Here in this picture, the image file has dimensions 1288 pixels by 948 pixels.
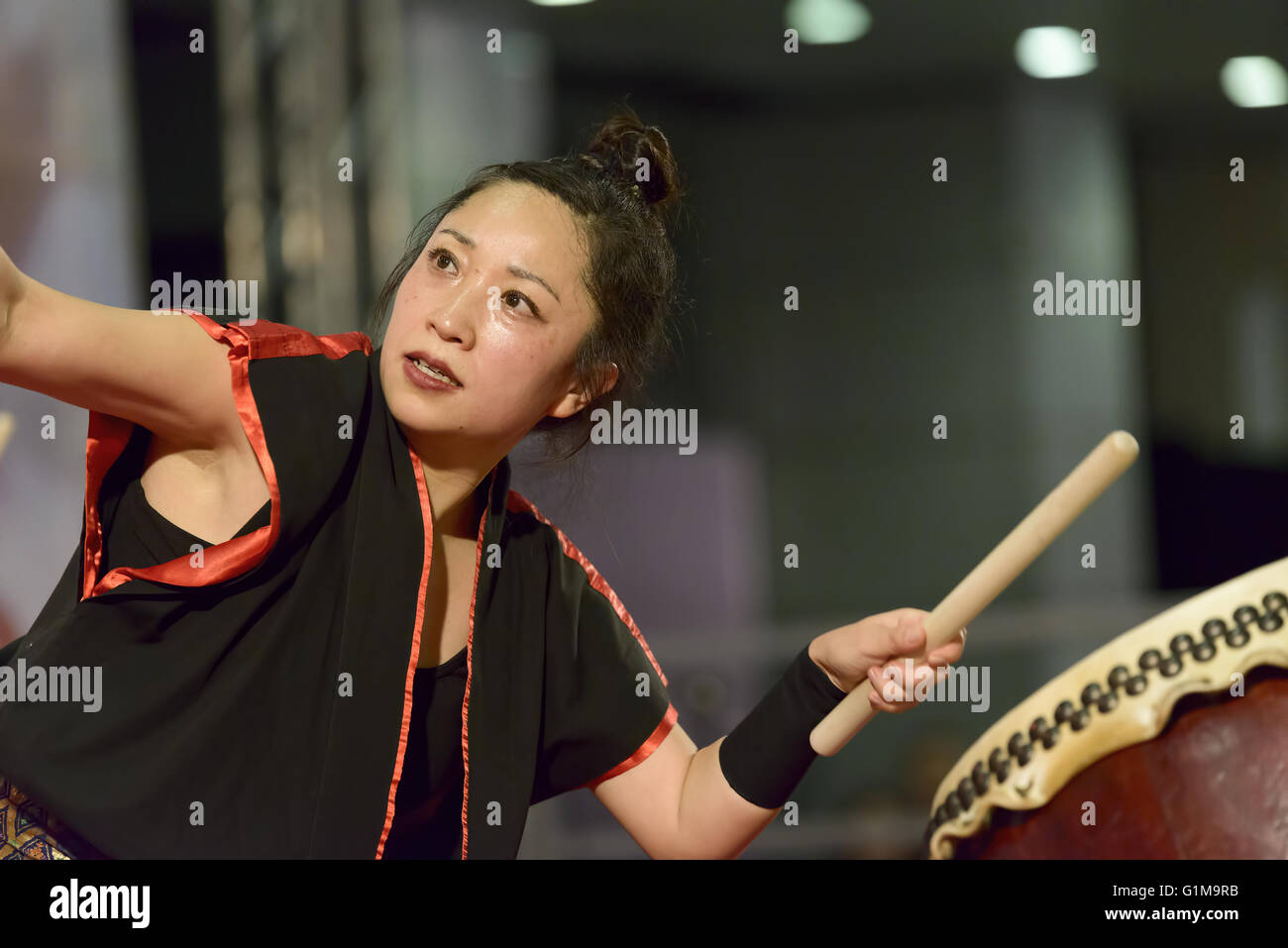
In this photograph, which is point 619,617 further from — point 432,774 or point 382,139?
point 382,139

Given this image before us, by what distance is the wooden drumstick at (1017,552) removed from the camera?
85cm

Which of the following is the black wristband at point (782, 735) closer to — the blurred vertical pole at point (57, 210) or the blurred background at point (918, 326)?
the blurred vertical pole at point (57, 210)

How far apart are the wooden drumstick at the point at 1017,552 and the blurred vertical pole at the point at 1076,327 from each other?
2276 millimetres

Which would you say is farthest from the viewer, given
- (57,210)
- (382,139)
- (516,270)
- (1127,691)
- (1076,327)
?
(1076,327)

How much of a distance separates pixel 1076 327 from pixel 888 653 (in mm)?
2521

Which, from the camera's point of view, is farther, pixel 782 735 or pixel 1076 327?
pixel 1076 327

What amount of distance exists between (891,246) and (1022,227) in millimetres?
364

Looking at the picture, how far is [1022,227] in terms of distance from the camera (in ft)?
11.1

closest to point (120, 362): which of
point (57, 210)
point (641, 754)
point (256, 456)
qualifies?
point (256, 456)

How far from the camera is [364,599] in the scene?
42.0 inches

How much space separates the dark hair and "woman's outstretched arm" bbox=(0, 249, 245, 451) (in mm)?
334

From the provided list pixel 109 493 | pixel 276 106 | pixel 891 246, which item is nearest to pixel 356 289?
pixel 276 106

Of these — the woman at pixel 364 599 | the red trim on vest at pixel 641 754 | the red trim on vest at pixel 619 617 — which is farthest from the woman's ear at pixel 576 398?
the red trim on vest at pixel 641 754

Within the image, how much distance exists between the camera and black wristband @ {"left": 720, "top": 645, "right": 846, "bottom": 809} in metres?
1.12
